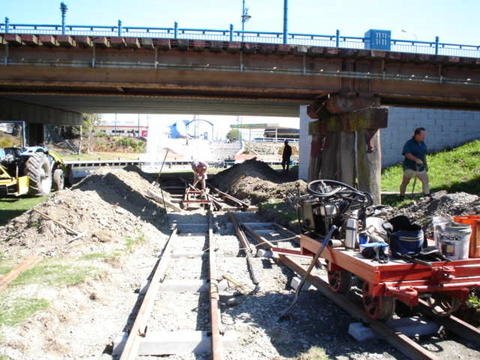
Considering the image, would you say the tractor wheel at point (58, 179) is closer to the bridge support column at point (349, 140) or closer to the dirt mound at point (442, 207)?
the bridge support column at point (349, 140)

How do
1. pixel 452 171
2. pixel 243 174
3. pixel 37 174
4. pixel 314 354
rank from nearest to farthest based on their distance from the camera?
pixel 314 354, pixel 37 174, pixel 452 171, pixel 243 174

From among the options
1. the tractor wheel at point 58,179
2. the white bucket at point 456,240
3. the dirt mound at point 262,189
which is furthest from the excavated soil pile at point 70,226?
the tractor wheel at point 58,179

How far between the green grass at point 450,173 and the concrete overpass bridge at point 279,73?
2364mm

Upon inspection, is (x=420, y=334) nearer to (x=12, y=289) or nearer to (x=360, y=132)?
(x=12, y=289)

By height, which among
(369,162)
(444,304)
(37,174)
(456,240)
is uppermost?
(369,162)

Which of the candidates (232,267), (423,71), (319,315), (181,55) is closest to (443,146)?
(423,71)

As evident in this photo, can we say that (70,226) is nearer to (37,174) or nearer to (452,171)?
(37,174)

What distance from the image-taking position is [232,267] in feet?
26.5

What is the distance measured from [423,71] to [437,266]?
33.8 ft

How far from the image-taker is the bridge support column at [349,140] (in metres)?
11.8

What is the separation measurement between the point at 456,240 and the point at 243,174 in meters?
17.3

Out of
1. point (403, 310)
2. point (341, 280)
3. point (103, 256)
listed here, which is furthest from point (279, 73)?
point (403, 310)

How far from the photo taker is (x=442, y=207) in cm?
845

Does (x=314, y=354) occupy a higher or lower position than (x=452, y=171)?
lower
